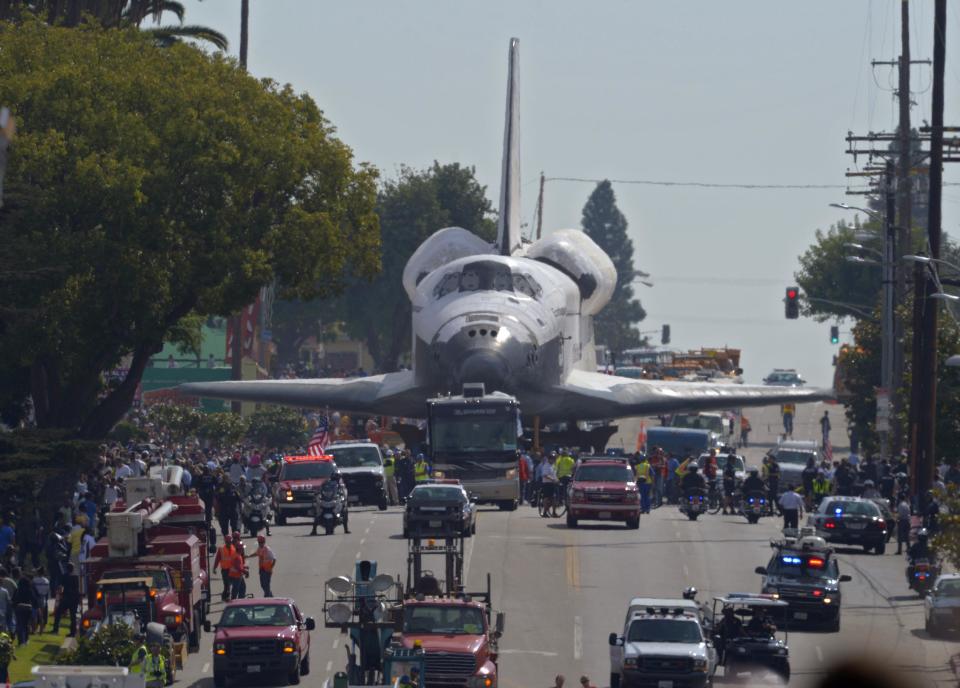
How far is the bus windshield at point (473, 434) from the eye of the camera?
50312 millimetres

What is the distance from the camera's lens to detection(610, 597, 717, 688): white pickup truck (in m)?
28.5

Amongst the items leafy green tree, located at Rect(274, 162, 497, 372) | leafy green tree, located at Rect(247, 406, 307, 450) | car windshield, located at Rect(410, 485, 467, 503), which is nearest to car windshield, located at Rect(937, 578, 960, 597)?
car windshield, located at Rect(410, 485, 467, 503)

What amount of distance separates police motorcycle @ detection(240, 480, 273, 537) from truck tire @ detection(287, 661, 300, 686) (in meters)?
16.4

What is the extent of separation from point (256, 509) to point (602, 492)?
333 inches

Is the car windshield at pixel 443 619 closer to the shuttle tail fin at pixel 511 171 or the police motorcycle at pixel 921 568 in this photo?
the police motorcycle at pixel 921 568

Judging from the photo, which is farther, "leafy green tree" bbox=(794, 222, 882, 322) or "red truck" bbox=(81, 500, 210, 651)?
"leafy green tree" bbox=(794, 222, 882, 322)

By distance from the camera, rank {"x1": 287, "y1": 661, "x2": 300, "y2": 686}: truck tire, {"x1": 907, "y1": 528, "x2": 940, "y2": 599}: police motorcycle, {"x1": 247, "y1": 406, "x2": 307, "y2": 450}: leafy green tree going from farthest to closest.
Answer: {"x1": 247, "y1": 406, "x2": 307, "y2": 450}: leafy green tree
{"x1": 907, "y1": 528, "x2": 940, "y2": 599}: police motorcycle
{"x1": 287, "y1": 661, "x2": 300, "y2": 686}: truck tire

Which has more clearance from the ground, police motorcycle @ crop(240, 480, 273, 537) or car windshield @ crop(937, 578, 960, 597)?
police motorcycle @ crop(240, 480, 273, 537)

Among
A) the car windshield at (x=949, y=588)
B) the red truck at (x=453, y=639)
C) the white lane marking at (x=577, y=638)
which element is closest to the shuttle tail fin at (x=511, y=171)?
the white lane marking at (x=577, y=638)

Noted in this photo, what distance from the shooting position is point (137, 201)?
4909 cm

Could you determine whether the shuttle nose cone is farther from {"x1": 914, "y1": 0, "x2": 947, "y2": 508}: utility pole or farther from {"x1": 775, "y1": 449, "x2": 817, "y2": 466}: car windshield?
{"x1": 775, "y1": 449, "x2": 817, "y2": 466}: car windshield

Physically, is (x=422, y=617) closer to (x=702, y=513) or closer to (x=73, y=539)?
(x=73, y=539)

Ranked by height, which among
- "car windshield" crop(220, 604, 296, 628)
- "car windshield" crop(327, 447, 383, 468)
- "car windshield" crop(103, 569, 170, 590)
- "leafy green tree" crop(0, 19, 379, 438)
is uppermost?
"leafy green tree" crop(0, 19, 379, 438)

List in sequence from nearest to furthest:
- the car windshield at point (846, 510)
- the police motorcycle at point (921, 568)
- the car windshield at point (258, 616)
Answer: the car windshield at point (258, 616), the police motorcycle at point (921, 568), the car windshield at point (846, 510)
